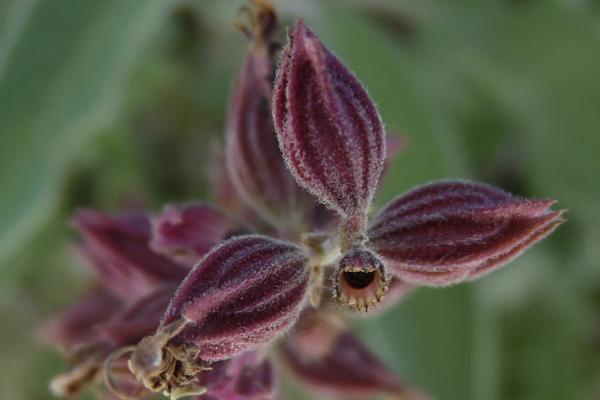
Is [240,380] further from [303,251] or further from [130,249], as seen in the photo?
[130,249]

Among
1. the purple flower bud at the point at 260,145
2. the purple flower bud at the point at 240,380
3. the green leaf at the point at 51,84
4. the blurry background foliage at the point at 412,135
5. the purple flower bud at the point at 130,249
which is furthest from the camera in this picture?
the blurry background foliage at the point at 412,135

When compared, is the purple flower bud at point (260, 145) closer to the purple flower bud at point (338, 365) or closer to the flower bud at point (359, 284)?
the purple flower bud at point (338, 365)

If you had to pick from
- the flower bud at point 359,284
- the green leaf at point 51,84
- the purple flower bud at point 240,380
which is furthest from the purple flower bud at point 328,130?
the green leaf at point 51,84

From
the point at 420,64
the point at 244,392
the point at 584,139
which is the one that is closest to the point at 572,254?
the point at 584,139

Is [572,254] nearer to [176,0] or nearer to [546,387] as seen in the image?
[546,387]

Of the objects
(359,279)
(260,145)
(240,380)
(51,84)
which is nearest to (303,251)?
(359,279)

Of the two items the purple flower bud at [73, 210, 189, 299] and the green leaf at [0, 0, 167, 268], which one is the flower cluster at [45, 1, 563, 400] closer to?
the purple flower bud at [73, 210, 189, 299]

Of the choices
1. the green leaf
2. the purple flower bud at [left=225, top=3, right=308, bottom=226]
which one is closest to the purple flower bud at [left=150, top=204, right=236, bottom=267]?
the purple flower bud at [left=225, top=3, right=308, bottom=226]
